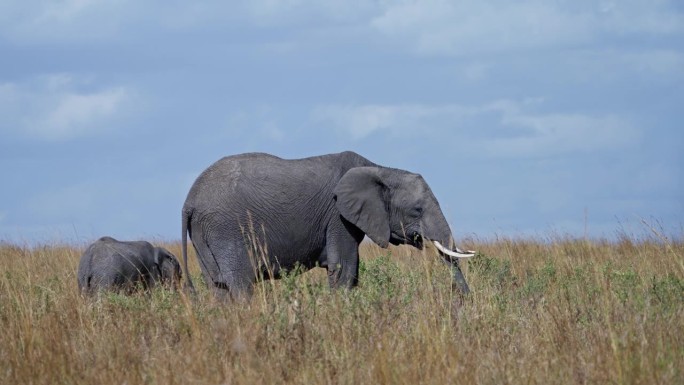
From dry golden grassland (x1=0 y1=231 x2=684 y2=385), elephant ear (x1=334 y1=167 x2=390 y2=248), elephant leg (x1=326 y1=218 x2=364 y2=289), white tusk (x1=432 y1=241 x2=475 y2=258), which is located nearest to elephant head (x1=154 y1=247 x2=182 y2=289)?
elephant leg (x1=326 y1=218 x2=364 y2=289)

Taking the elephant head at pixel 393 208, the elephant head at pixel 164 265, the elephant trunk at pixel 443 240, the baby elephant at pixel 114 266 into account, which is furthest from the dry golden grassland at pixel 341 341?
the elephant head at pixel 164 265

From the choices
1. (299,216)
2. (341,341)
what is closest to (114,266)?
(299,216)

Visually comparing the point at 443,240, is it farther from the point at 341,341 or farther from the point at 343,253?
the point at 341,341

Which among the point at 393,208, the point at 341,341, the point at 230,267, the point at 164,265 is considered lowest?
the point at 341,341

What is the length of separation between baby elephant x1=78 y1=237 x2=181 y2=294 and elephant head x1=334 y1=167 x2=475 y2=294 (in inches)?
93.3

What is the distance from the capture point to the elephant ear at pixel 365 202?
10.8 m

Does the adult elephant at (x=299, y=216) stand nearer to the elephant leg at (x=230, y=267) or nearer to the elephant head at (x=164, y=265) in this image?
the elephant leg at (x=230, y=267)

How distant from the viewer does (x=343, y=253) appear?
10.9m

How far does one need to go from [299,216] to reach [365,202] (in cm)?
76

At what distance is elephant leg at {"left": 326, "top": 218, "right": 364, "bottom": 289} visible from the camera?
1062cm

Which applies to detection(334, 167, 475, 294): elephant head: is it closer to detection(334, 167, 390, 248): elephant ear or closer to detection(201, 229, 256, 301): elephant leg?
detection(334, 167, 390, 248): elephant ear

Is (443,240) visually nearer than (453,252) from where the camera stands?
No

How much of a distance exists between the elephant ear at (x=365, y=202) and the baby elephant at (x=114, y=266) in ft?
7.49

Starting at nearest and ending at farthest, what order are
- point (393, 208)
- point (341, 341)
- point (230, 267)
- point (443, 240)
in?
point (341, 341) < point (230, 267) < point (443, 240) < point (393, 208)
